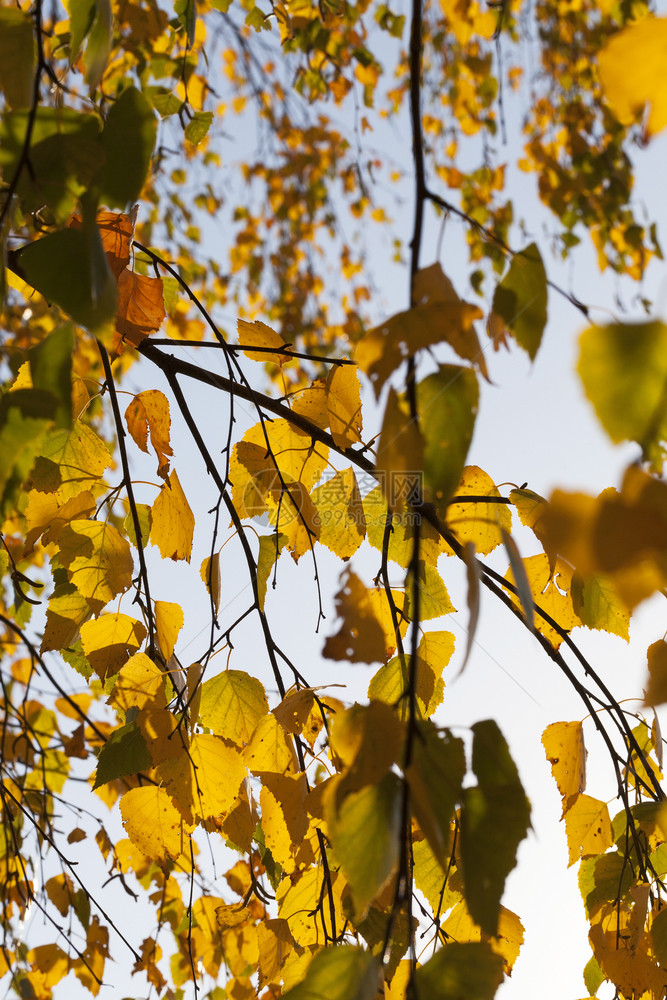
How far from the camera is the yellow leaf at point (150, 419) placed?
0.93 m

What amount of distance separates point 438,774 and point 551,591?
21.4 inches

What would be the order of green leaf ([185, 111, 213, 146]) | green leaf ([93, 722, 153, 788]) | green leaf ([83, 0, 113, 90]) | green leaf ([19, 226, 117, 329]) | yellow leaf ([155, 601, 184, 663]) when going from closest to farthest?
1. green leaf ([19, 226, 117, 329])
2. green leaf ([83, 0, 113, 90])
3. green leaf ([93, 722, 153, 788])
4. yellow leaf ([155, 601, 184, 663])
5. green leaf ([185, 111, 213, 146])

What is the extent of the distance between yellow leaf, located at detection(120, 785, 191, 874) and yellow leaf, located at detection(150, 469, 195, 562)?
28 cm

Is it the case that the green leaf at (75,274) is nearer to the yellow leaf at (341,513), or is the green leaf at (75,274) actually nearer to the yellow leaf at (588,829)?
the yellow leaf at (341,513)

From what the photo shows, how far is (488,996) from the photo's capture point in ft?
1.43

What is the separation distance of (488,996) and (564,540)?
267 mm

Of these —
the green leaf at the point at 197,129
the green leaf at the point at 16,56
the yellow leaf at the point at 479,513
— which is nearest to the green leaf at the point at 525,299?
the green leaf at the point at 16,56

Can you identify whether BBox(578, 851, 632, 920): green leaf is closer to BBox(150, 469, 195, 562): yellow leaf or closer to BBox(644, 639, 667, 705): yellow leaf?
BBox(644, 639, 667, 705): yellow leaf

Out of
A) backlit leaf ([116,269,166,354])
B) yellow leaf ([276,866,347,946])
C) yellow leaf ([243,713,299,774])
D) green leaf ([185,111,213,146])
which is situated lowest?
yellow leaf ([276,866,347,946])

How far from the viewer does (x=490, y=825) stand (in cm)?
42

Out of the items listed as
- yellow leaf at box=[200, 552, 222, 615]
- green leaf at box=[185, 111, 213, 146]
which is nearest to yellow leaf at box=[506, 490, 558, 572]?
yellow leaf at box=[200, 552, 222, 615]

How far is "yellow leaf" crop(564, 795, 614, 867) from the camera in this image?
2.87 ft

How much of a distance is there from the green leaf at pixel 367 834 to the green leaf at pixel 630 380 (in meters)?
0.23

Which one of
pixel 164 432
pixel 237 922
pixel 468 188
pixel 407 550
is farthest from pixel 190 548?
pixel 468 188
